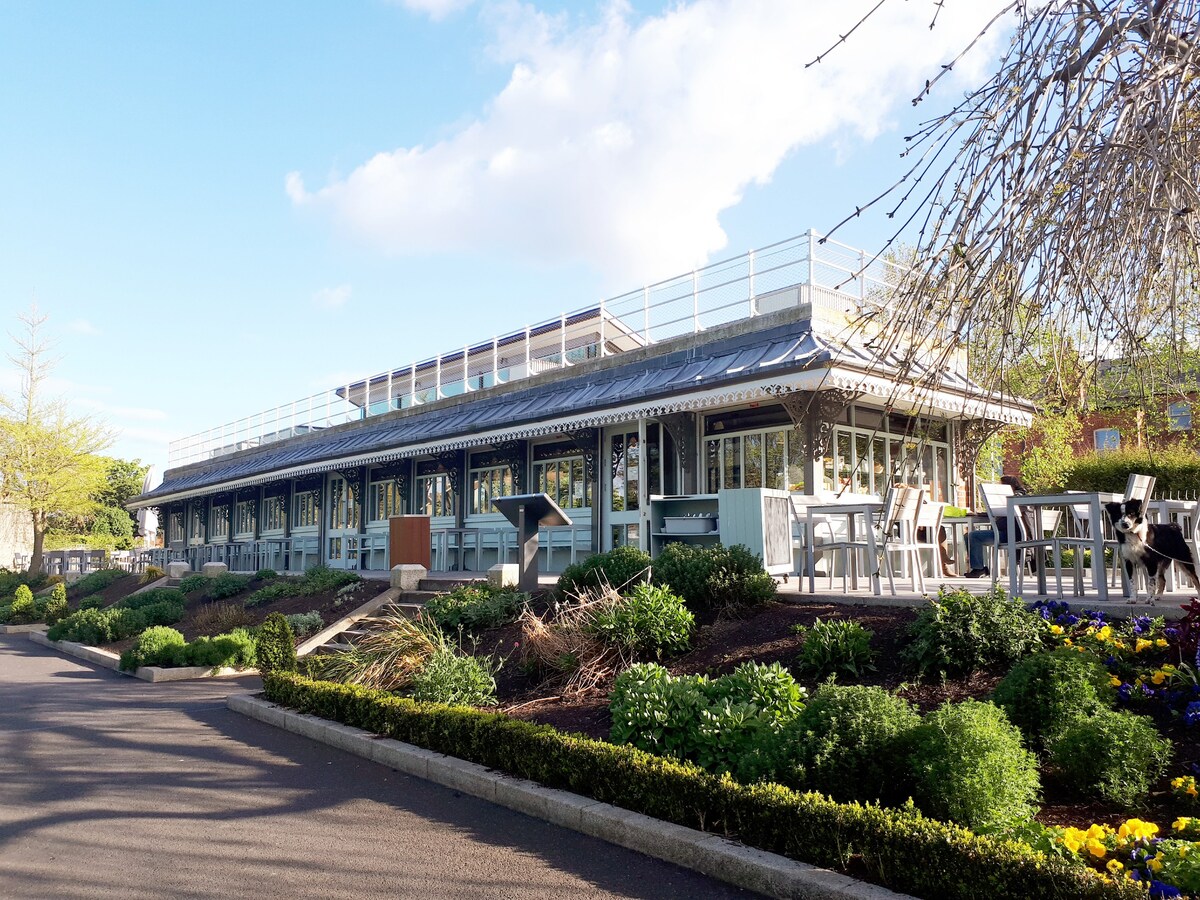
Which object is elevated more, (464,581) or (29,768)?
(464,581)

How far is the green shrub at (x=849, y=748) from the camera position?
414cm

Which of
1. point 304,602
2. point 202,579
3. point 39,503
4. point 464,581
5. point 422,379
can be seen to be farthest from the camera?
point 39,503

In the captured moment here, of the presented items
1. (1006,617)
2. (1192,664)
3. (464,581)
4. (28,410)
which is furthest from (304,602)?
(28,410)

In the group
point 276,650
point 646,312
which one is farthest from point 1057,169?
point 646,312

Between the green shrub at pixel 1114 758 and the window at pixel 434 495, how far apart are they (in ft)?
57.0

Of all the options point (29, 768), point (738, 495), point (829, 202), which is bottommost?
point (29, 768)

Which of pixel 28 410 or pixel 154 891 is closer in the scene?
pixel 154 891

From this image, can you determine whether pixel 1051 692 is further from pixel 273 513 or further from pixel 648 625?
pixel 273 513

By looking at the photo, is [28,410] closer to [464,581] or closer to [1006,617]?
[464,581]

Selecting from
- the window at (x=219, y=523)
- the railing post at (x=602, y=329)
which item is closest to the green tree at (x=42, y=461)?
the window at (x=219, y=523)

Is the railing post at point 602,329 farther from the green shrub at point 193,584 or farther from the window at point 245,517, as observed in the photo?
the window at point 245,517

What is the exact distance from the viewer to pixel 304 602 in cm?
1436

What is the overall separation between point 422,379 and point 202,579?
7983 mm

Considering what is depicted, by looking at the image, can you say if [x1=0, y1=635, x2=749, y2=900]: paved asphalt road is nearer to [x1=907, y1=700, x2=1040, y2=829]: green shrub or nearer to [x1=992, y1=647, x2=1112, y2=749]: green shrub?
[x1=907, y1=700, x2=1040, y2=829]: green shrub
